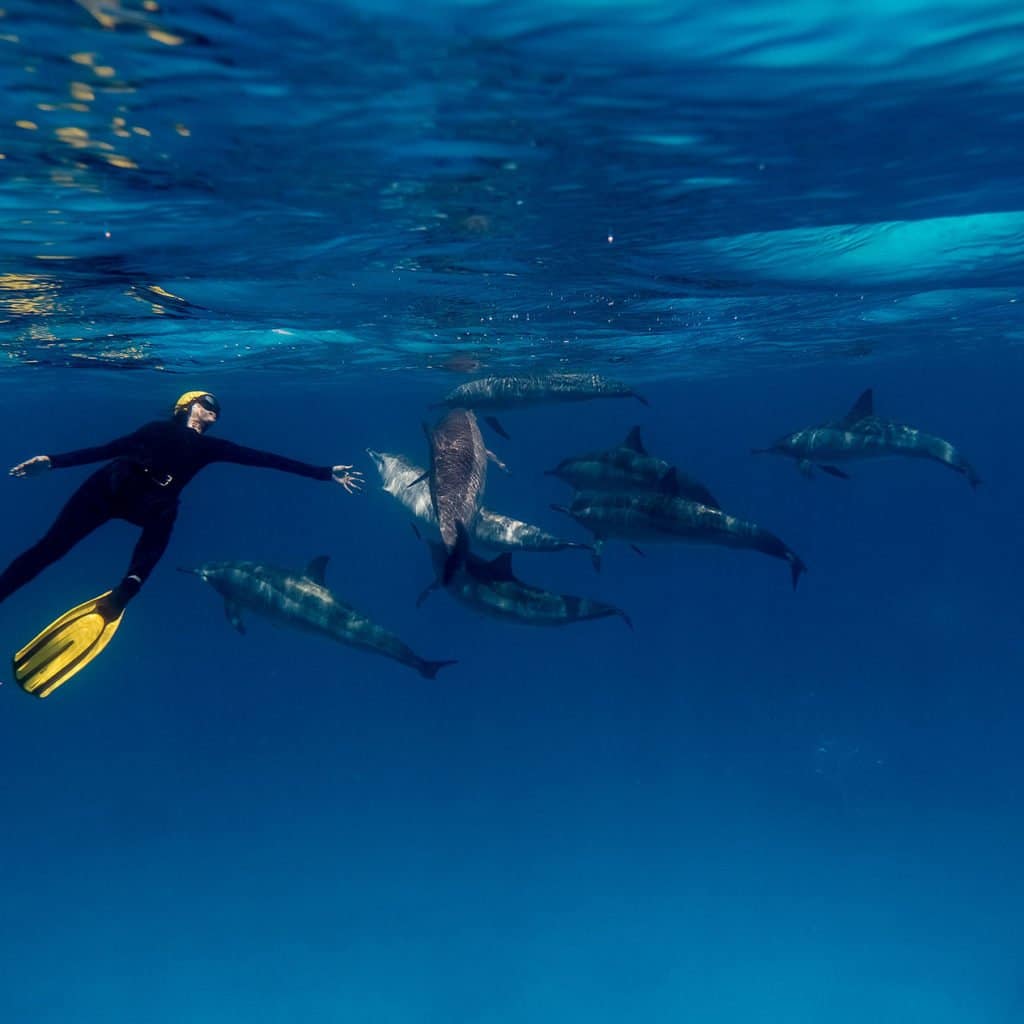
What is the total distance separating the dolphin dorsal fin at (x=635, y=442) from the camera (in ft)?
42.7

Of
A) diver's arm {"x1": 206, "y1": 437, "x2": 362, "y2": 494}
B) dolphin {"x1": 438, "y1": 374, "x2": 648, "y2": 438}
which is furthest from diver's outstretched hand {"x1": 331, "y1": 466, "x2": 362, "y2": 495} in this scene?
dolphin {"x1": 438, "y1": 374, "x2": 648, "y2": 438}

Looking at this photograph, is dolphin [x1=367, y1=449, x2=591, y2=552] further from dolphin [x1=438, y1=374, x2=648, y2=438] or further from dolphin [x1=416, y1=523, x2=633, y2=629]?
dolphin [x1=438, y1=374, x2=648, y2=438]

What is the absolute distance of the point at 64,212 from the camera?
36.1 feet

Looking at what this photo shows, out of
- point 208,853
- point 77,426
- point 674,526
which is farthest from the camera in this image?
point 77,426

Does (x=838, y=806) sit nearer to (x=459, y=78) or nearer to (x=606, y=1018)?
(x=606, y=1018)

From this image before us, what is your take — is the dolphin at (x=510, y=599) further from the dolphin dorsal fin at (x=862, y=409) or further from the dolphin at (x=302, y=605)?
the dolphin dorsal fin at (x=862, y=409)

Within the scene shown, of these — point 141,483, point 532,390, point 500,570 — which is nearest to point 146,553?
point 141,483

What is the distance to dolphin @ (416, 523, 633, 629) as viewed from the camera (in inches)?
411

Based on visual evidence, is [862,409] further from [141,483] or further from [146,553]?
[146,553]

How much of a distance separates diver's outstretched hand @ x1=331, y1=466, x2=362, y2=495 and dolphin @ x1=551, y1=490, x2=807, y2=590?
2.67 meters

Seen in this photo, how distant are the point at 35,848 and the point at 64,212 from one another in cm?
2513

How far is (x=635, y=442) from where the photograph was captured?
13.3 m

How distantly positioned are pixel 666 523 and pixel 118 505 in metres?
7.37

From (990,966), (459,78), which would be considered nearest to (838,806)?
(990,966)
